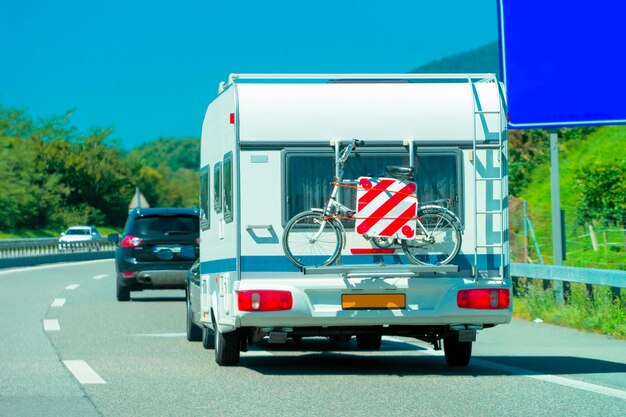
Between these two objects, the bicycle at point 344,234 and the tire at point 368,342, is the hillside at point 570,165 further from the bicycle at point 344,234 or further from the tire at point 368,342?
the bicycle at point 344,234

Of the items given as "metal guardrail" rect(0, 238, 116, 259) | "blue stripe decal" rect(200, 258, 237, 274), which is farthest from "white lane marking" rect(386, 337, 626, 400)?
"metal guardrail" rect(0, 238, 116, 259)

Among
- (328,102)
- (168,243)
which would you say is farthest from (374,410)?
(168,243)

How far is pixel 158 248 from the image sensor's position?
2281 centimetres

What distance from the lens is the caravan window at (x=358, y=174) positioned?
1120 cm

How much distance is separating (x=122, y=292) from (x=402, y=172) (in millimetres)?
13073

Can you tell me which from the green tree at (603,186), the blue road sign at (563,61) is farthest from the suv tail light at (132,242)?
the green tree at (603,186)

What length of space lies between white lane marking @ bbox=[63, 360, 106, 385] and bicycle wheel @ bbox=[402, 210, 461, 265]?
9.28 feet

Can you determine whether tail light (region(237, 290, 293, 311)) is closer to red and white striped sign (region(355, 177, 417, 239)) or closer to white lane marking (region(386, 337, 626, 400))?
red and white striped sign (region(355, 177, 417, 239))

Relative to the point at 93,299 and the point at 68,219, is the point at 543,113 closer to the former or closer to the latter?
the point at 93,299

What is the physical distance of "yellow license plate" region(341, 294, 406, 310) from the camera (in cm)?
1099

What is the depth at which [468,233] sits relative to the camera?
443 inches

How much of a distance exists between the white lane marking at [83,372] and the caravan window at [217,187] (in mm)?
1905

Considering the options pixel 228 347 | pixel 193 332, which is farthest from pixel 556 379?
pixel 193 332

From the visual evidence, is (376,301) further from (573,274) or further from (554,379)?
(573,274)
